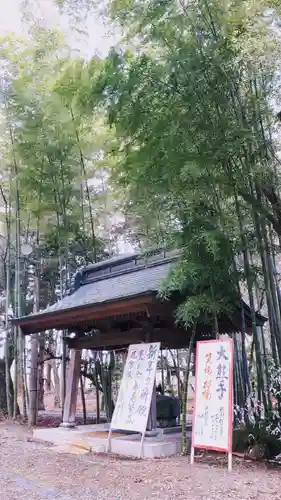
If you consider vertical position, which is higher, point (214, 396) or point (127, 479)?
point (214, 396)

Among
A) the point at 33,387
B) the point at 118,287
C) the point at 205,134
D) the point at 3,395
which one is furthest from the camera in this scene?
the point at 3,395

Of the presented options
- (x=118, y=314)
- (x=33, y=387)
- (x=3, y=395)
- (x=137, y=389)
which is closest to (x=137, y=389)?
(x=137, y=389)

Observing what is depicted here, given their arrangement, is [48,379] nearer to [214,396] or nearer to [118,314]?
[118,314]

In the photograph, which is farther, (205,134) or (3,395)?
(3,395)

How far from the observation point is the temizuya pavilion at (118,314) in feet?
17.3

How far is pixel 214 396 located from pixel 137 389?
46.1 inches

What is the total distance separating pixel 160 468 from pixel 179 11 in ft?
14.8

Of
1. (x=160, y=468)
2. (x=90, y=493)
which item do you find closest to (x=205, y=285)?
(x=160, y=468)

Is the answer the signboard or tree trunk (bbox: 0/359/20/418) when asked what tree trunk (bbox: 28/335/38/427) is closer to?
tree trunk (bbox: 0/359/20/418)

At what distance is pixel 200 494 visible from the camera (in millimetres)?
3287

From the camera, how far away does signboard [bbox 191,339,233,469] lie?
4059 mm

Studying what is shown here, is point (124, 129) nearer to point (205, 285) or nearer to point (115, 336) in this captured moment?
point (205, 285)

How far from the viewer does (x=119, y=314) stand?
5602mm

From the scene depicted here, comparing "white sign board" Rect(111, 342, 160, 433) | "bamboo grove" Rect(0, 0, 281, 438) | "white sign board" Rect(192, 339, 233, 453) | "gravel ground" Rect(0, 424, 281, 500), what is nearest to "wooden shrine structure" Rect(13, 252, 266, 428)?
"white sign board" Rect(111, 342, 160, 433)
